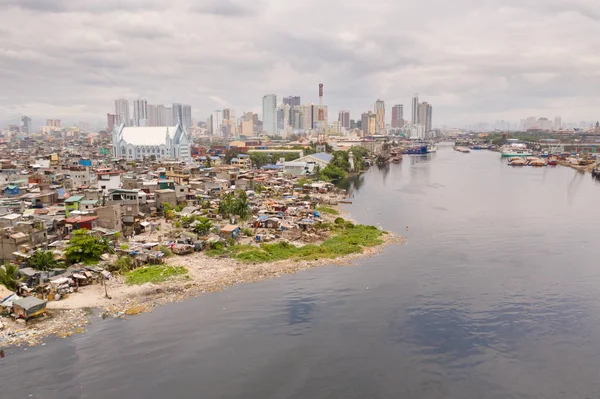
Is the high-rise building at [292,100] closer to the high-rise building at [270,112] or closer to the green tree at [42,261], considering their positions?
the high-rise building at [270,112]

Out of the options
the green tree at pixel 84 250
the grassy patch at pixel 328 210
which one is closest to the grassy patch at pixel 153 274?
the green tree at pixel 84 250

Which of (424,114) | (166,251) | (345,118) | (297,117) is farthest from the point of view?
(424,114)

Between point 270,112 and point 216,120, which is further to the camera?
point 216,120

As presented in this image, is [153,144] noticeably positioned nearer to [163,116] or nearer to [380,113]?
[163,116]

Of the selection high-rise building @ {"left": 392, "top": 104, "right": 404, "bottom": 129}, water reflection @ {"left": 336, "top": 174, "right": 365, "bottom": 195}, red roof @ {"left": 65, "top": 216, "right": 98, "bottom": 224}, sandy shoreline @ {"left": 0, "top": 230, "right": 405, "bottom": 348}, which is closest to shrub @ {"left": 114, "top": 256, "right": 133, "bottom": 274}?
sandy shoreline @ {"left": 0, "top": 230, "right": 405, "bottom": 348}

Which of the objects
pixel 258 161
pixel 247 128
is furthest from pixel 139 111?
pixel 258 161

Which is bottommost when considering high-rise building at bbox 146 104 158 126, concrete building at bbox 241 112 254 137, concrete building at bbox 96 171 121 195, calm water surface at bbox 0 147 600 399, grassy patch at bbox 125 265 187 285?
calm water surface at bbox 0 147 600 399

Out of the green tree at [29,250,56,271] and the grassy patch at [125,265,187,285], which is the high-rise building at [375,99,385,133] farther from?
the green tree at [29,250,56,271]
